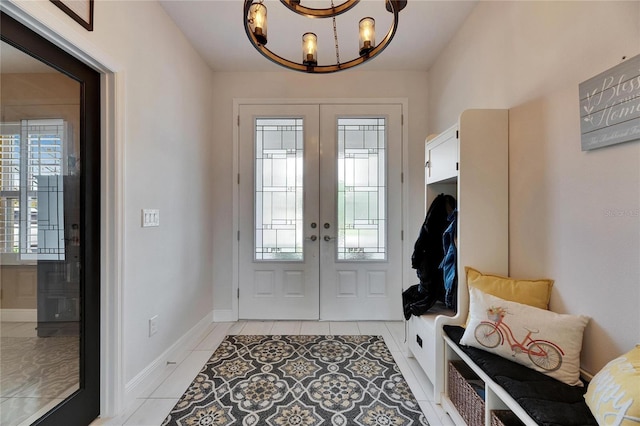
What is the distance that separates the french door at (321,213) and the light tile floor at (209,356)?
0.48 feet

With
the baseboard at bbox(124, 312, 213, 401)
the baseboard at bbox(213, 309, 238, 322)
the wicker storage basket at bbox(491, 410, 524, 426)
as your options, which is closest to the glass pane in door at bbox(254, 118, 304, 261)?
the baseboard at bbox(213, 309, 238, 322)

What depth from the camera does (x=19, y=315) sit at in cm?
124

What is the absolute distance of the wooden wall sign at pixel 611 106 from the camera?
1.01 meters

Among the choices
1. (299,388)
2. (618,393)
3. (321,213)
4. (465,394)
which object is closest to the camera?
(618,393)

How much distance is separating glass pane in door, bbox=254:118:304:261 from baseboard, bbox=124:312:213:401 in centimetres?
92

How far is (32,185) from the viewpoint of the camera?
50.9 inches

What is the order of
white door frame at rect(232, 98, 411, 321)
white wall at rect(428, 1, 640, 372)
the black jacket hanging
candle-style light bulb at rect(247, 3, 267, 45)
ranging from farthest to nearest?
white door frame at rect(232, 98, 411, 321), the black jacket hanging, candle-style light bulb at rect(247, 3, 267, 45), white wall at rect(428, 1, 640, 372)

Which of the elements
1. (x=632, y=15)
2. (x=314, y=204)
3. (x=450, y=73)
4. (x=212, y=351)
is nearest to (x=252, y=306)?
(x=212, y=351)

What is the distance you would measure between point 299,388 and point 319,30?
2.83m

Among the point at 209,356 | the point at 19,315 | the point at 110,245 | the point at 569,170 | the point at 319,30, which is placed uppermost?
the point at 319,30

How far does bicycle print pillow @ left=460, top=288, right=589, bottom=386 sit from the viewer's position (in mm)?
1183

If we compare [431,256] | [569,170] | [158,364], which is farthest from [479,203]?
[158,364]

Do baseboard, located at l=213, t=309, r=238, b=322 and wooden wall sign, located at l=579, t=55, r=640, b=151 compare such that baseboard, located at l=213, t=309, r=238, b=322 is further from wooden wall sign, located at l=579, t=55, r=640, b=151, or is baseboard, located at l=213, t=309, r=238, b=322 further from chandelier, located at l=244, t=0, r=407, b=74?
wooden wall sign, located at l=579, t=55, r=640, b=151

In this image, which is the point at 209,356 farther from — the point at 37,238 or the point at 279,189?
the point at 279,189
